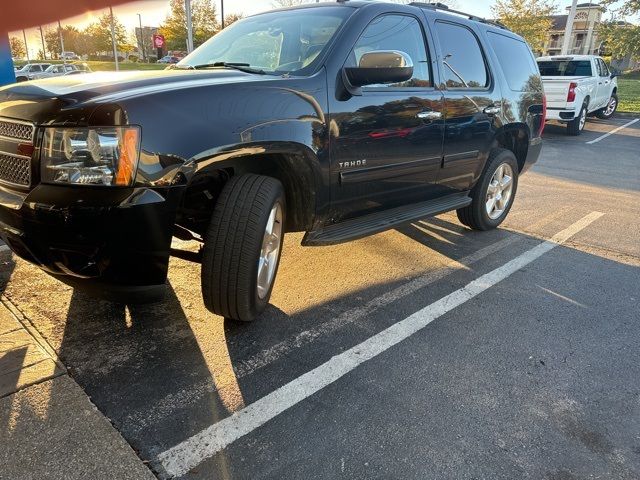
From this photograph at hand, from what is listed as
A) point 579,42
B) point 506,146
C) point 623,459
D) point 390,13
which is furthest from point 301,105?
point 579,42

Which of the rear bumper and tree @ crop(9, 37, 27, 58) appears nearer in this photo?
the rear bumper

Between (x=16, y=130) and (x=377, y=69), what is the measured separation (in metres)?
1.97

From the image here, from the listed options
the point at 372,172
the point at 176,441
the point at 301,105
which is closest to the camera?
the point at 176,441

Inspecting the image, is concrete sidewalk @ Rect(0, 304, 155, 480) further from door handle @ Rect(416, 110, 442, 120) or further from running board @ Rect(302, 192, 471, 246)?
door handle @ Rect(416, 110, 442, 120)

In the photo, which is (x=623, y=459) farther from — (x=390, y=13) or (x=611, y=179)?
(x=611, y=179)

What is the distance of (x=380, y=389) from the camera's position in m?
2.50

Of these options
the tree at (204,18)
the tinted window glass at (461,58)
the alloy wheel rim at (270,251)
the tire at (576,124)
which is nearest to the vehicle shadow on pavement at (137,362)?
the alloy wheel rim at (270,251)

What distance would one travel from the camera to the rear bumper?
216cm

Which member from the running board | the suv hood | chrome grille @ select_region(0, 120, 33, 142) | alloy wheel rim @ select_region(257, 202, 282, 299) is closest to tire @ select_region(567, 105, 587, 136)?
the running board

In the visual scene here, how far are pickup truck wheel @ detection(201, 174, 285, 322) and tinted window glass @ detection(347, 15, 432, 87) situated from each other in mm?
1120

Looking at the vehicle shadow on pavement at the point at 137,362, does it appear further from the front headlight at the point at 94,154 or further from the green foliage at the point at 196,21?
the green foliage at the point at 196,21

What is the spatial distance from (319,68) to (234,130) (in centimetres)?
84

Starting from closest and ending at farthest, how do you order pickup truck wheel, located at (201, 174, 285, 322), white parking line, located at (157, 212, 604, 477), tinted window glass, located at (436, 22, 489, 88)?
1. white parking line, located at (157, 212, 604, 477)
2. pickup truck wheel, located at (201, 174, 285, 322)
3. tinted window glass, located at (436, 22, 489, 88)

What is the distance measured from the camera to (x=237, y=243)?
263cm
